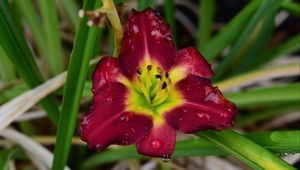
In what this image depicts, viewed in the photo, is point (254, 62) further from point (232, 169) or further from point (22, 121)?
point (22, 121)

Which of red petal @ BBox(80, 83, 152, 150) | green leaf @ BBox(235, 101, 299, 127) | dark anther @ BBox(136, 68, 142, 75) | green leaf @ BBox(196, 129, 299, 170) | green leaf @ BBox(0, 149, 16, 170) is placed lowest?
green leaf @ BBox(235, 101, 299, 127)

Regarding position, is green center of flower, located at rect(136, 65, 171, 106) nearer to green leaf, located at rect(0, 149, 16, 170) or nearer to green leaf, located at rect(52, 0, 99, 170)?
green leaf, located at rect(52, 0, 99, 170)

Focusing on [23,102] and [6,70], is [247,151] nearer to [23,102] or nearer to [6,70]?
[23,102]

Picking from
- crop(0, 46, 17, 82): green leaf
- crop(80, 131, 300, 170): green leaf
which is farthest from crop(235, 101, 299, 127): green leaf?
crop(0, 46, 17, 82): green leaf

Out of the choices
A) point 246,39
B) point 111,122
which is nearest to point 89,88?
point 111,122

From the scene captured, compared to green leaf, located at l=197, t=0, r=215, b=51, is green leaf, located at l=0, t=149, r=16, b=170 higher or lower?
lower
